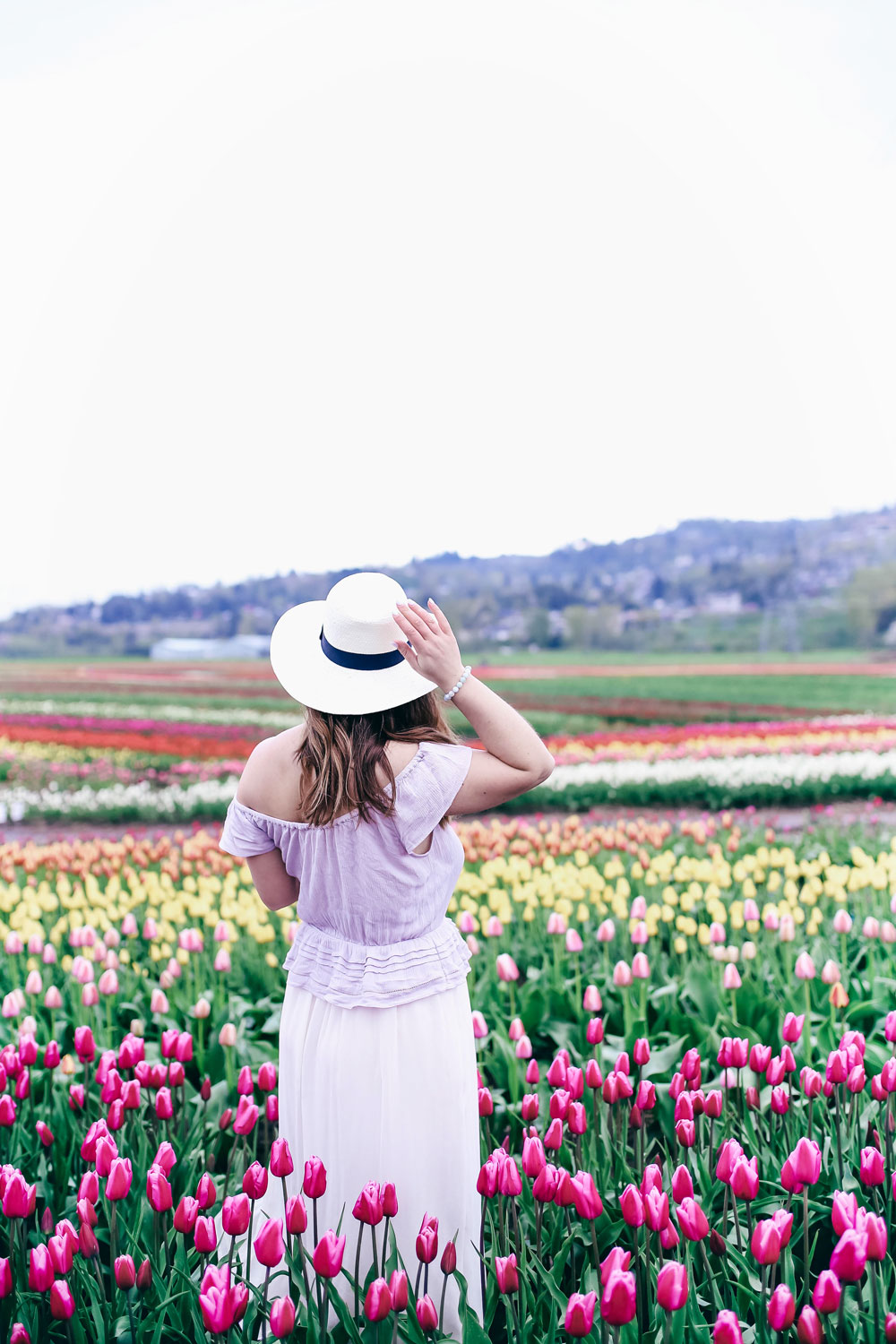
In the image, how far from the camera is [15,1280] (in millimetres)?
1818

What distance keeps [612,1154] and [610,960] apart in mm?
1392

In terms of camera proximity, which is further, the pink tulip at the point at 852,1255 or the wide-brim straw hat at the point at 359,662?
the wide-brim straw hat at the point at 359,662

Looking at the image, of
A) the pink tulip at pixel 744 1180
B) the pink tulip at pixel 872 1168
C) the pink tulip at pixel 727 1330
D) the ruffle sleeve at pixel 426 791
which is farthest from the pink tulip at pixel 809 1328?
the ruffle sleeve at pixel 426 791

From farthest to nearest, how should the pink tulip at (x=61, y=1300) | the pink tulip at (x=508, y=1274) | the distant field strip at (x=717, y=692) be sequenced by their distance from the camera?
the distant field strip at (x=717, y=692), the pink tulip at (x=508, y=1274), the pink tulip at (x=61, y=1300)

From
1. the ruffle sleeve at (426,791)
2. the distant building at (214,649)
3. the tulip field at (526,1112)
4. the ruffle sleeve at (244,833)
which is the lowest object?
the tulip field at (526,1112)

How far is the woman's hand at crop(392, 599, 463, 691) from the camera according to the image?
1.56m

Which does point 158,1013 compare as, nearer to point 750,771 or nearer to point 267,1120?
point 267,1120

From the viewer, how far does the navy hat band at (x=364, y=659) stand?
1.68m

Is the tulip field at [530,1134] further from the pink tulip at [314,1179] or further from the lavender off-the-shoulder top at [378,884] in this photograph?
the lavender off-the-shoulder top at [378,884]

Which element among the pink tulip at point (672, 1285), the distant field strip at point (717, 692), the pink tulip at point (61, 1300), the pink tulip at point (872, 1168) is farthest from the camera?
the distant field strip at point (717, 692)

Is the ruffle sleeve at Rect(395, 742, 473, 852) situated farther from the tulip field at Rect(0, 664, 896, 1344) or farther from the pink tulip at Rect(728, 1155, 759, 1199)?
the pink tulip at Rect(728, 1155, 759, 1199)

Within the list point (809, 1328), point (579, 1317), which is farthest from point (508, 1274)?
point (809, 1328)

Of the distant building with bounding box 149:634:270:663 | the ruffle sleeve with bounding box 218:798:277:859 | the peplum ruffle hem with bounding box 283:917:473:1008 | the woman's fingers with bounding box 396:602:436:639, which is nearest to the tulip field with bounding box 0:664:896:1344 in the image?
the peplum ruffle hem with bounding box 283:917:473:1008

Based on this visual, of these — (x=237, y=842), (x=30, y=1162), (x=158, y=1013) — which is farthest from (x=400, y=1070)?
(x=158, y=1013)
